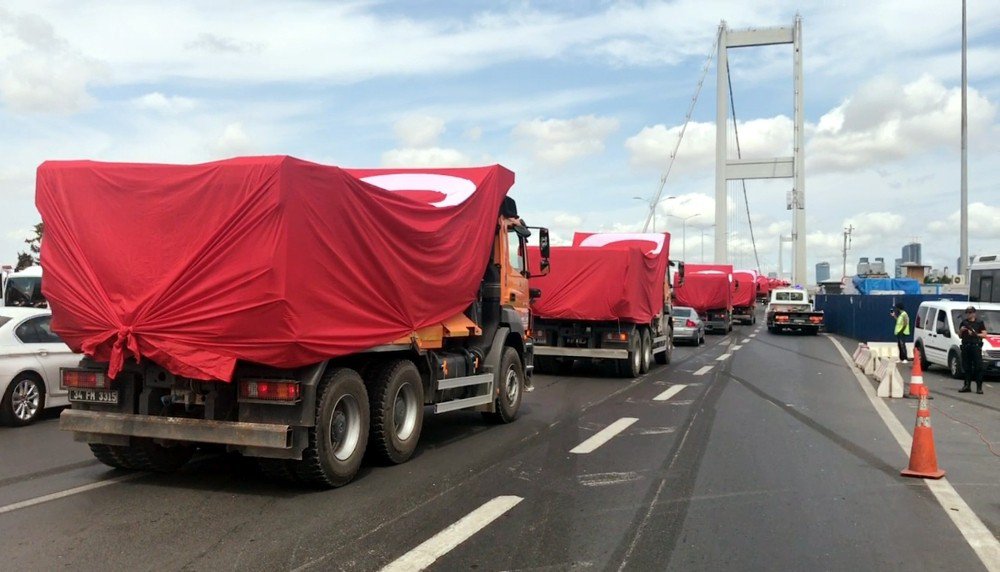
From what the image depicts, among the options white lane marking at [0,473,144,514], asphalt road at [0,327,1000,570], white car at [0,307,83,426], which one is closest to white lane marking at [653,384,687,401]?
asphalt road at [0,327,1000,570]

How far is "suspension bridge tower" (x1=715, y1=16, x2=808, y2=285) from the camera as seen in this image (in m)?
71.6

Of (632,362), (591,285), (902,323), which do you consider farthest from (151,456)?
(902,323)

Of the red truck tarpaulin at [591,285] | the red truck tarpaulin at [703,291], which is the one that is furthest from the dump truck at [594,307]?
the red truck tarpaulin at [703,291]

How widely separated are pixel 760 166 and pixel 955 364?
6341 centimetres

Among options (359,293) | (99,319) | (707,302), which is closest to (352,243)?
(359,293)

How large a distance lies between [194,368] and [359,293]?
1.44 metres

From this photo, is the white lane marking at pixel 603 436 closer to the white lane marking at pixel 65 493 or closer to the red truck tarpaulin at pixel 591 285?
the white lane marking at pixel 65 493

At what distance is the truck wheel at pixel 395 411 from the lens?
23.5 ft

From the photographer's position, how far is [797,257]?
75500 millimetres

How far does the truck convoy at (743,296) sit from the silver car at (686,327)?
59.4 feet

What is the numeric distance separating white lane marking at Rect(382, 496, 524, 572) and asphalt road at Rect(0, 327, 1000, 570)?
19 millimetres

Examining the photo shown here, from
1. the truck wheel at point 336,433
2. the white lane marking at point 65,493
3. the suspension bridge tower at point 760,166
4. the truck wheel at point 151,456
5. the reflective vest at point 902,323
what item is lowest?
the white lane marking at point 65,493

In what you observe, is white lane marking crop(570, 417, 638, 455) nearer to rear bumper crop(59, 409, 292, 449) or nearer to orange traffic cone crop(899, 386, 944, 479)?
orange traffic cone crop(899, 386, 944, 479)

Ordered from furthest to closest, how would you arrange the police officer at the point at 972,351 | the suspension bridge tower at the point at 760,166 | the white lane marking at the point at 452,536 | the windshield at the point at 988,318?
the suspension bridge tower at the point at 760,166 → the windshield at the point at 988,318 → the police officer at the point at 972,351 → the white lane marking at the point at 452,536
